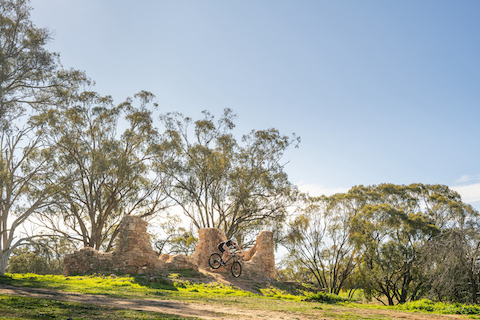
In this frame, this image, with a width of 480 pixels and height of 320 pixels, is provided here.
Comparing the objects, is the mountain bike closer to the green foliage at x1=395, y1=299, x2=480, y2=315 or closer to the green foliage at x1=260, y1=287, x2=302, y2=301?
the green foliage at x1=260, y1=287, x2=302, y2=301

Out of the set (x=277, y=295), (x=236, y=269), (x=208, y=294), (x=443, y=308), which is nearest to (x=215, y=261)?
(x=236, y=269)

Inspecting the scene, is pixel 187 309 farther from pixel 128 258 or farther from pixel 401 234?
pixel 401 234

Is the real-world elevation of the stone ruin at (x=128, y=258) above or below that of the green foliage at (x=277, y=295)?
above

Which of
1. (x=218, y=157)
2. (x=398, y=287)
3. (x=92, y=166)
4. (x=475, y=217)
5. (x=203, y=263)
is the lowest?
(x=398, y=287)

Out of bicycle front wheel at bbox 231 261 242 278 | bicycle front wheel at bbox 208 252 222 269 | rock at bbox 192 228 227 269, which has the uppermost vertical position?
rock at bbox 192 228 227 269

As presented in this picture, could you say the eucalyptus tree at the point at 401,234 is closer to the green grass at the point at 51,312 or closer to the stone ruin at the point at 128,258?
the stone ruin at the point at 128,258

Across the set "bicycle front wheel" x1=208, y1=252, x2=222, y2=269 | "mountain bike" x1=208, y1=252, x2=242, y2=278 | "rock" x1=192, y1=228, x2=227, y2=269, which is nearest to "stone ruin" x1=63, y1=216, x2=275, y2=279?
"bicycle front wheel" x1=208, y1=252, x2=222, y2=269

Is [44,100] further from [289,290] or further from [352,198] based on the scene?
[352,198]

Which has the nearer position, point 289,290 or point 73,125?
point 289,290

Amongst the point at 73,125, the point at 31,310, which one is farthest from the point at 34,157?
the point at 31,310

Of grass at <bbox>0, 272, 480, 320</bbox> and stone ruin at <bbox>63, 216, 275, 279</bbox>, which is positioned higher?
stone ruin at <bbox>63, 216, 275, 279</bbox>

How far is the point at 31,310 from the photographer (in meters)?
5.41

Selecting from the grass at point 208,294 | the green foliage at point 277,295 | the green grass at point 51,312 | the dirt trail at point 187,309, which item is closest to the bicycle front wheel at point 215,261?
the grass at point 208,294

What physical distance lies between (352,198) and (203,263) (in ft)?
51.5
